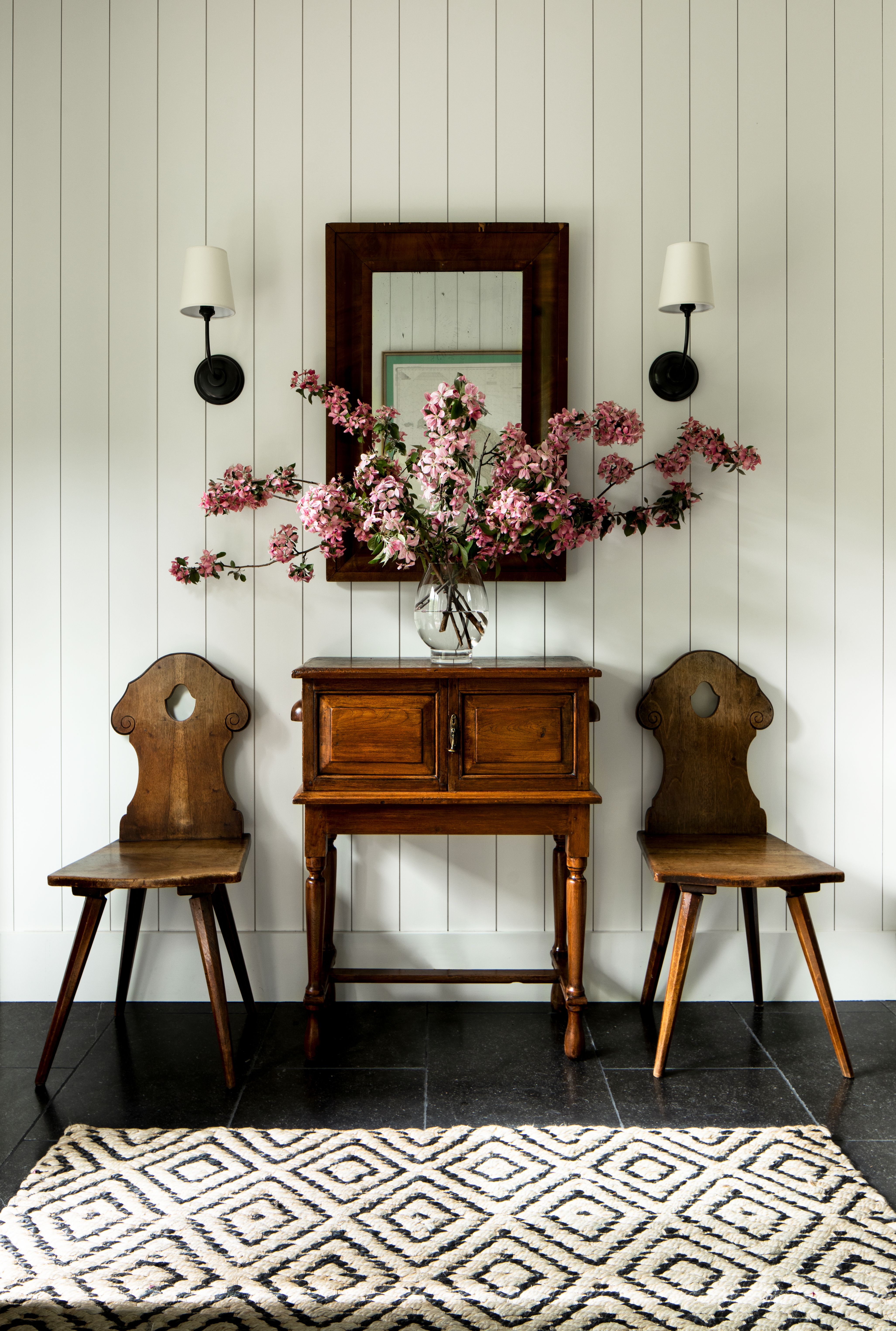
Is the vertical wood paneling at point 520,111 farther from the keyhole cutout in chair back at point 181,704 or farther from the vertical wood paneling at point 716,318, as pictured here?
the keyhole cutout in chair back at point 181,704

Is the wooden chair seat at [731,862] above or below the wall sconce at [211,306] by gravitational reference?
below

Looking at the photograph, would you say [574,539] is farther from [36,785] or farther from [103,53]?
[103,53]

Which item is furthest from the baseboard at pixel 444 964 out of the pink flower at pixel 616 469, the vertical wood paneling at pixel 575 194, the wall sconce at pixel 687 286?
the wall sconce at pixel 687 286

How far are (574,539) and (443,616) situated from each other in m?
0.42

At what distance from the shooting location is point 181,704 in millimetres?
2578

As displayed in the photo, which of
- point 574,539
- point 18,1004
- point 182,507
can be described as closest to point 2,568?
point 182,507

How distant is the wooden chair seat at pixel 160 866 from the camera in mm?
2082

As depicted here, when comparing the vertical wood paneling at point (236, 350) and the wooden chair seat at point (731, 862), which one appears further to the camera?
the vertical wood paneling at point (236, 350)

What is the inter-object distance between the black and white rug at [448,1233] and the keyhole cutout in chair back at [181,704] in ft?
3.49

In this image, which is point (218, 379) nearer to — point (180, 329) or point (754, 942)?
point (180, 329)

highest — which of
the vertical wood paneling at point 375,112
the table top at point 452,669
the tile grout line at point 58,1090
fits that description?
the vertical wood paneling at point 375,112

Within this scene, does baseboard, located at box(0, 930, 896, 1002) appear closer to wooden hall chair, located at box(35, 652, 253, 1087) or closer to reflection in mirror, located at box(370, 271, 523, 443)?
wooden hall chair, located at box(35, 652, 253, 1087)

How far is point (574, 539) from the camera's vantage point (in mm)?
2389

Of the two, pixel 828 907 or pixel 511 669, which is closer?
pixel 511 669
